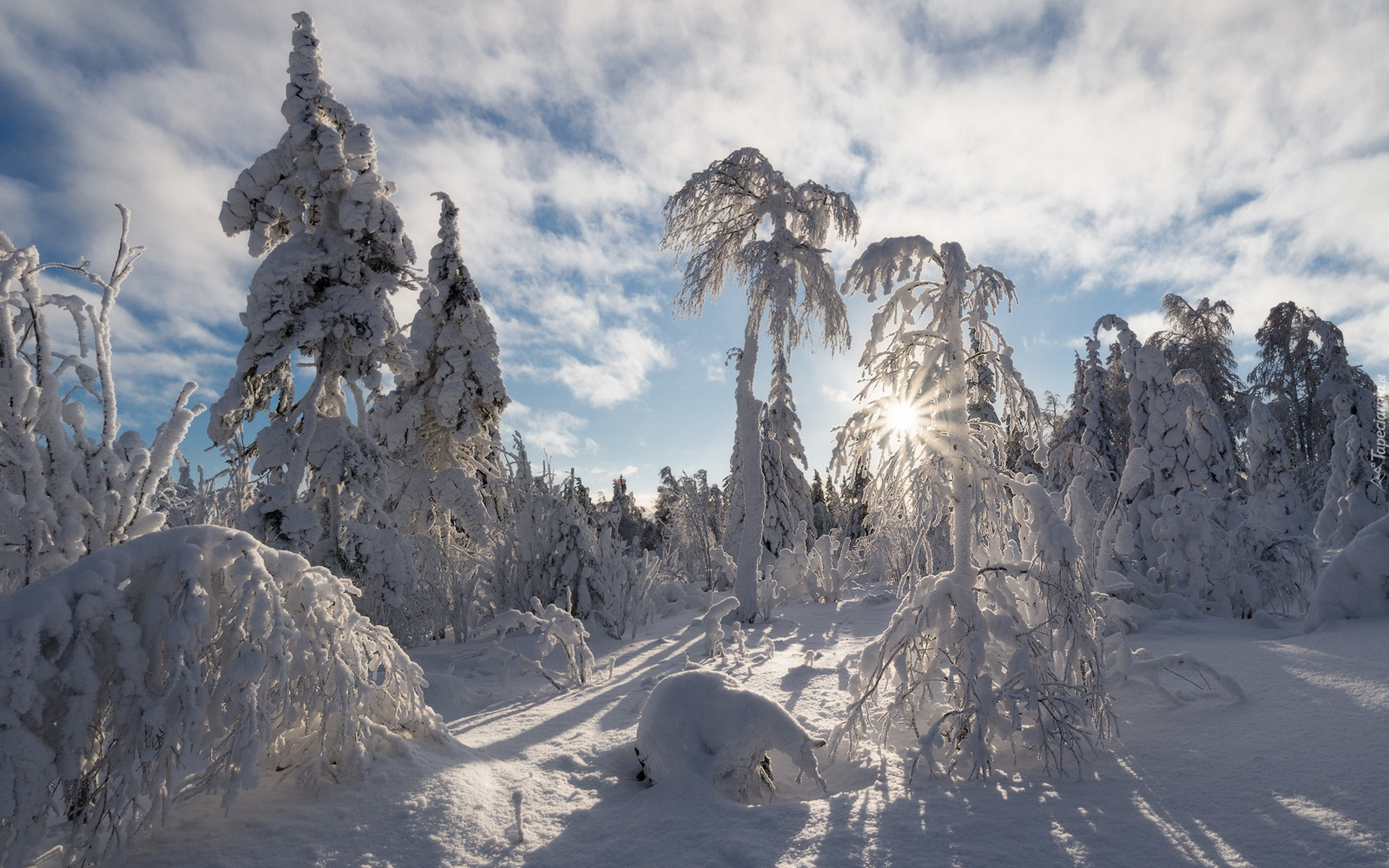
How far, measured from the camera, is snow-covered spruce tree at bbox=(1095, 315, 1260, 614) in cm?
810

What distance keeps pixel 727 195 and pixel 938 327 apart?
7.41 m

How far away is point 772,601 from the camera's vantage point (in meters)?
10.4

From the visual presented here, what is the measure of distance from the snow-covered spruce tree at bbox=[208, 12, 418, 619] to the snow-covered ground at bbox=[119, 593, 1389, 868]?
4.44 metres

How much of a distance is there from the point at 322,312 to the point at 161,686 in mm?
6051

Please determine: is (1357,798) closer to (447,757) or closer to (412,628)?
(447,757)

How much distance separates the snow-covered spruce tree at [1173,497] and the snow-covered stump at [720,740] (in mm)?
3544

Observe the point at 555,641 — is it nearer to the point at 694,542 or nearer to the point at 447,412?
the point at 447,412

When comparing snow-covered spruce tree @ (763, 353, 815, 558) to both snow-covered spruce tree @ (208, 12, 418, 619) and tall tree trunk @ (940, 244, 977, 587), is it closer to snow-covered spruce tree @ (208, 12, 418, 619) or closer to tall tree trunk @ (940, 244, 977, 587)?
snow-covered spruce tree @ (208, 12, 418, 619)

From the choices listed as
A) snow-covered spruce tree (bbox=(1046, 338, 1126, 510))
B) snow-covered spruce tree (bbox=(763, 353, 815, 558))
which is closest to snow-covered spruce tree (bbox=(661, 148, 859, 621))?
snow-covered spruce tree (bbox=(763, 353, 815, 558))

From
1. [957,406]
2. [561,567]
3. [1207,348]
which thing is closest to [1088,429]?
[1207,348]

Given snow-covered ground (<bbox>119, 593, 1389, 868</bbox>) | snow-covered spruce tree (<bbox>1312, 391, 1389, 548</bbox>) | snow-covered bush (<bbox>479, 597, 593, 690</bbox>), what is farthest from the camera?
snow-covered spruce tree (<bbox>1312, 391, 1389, 548</bbox>)

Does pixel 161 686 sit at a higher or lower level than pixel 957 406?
lower

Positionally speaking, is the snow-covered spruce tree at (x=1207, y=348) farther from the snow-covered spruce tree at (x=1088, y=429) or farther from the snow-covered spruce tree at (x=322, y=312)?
the snow-covered spruce tree at (x=322, y=312)

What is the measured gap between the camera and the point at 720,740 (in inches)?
122
